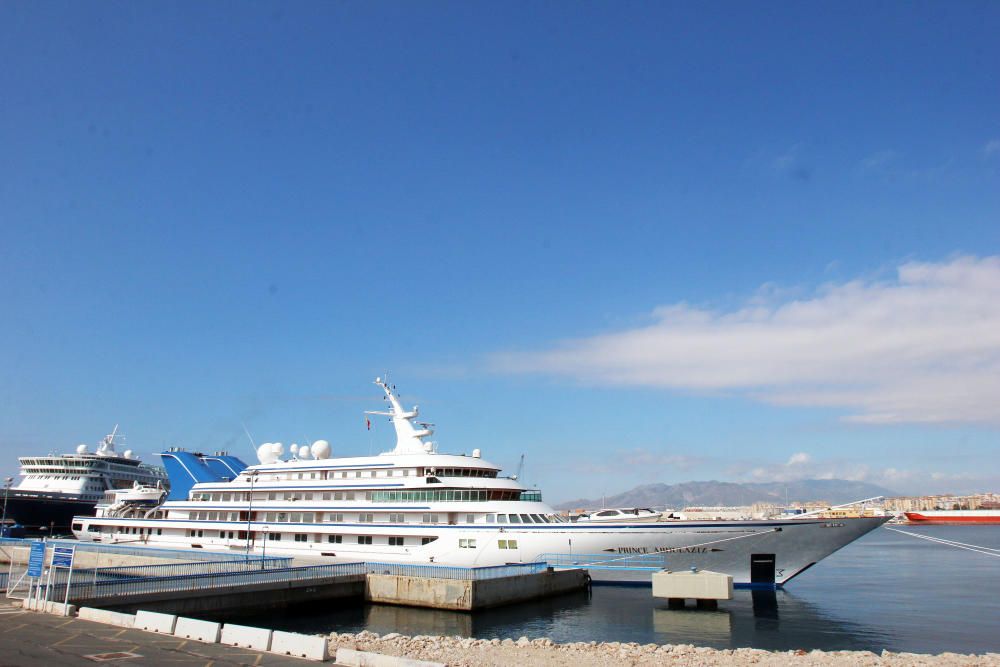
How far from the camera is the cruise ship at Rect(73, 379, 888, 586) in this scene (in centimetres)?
3653

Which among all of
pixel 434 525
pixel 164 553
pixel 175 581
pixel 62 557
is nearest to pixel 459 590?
pixel 434 525

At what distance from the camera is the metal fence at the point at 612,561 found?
3650 cm

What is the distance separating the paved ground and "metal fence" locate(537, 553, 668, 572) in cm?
2337

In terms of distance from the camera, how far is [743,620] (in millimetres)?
29797

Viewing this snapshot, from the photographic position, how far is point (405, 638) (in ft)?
76.3

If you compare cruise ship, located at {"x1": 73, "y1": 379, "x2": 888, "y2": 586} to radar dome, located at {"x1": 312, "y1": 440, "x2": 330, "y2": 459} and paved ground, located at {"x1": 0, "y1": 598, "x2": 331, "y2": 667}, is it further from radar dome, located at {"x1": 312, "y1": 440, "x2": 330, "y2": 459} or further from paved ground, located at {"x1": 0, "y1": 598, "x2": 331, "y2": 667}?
paved ground, located at {"x1": 0, "y1": 598, "x2": 331, "y2": 667}

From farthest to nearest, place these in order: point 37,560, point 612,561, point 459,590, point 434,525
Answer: point 434,525 < point 612,561 < point 459,590 < point 37,560

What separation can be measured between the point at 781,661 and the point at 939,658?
4539mm

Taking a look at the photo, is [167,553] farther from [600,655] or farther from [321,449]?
[600,655]

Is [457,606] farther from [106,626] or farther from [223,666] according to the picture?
[223,666]

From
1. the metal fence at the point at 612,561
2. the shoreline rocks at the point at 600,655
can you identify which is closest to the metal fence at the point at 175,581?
the shoreline rocks at the point at 600,655

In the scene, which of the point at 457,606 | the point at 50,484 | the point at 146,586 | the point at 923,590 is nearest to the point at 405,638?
the point at 457,606

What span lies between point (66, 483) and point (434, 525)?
71.4 metres

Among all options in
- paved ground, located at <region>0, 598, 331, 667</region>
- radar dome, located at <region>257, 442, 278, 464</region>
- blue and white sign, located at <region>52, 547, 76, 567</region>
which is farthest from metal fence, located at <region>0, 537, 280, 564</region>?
paved ground, located at <region>0, 598, 331, 667</region>
